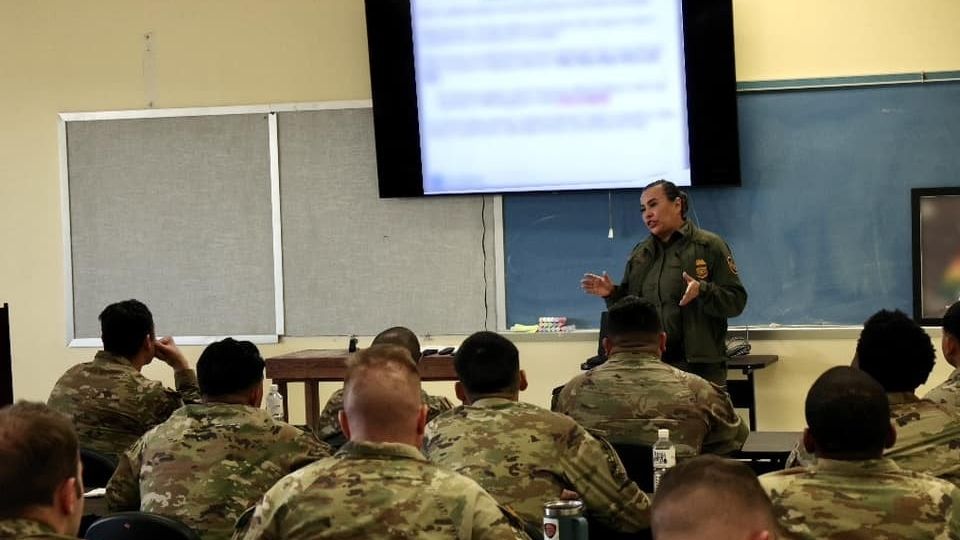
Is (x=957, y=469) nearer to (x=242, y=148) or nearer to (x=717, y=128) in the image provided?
(x=717, y=128)

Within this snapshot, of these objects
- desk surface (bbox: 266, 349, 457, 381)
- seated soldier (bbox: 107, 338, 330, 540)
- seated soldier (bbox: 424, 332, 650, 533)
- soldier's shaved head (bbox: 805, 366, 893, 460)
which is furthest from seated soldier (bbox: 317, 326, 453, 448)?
desk surface (bbox: 266, 349, 457, 381)

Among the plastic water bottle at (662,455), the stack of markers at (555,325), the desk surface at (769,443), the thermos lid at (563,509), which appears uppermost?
the stack of markers at (555,325)

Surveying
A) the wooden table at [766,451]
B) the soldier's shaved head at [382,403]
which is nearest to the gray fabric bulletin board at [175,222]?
the wooden table at [766,451]

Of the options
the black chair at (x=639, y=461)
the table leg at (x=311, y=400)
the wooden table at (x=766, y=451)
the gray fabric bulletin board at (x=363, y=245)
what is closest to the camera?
the black chair at (x=639, y=461)

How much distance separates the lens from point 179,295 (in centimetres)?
756

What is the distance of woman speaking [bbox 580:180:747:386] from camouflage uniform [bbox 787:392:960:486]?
101 inches

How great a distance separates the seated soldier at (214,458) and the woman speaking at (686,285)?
100 inches

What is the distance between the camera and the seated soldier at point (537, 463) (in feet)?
10.3

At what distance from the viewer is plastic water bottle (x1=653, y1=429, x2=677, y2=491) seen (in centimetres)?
338

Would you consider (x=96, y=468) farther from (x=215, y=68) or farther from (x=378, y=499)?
(x=215, y=68)

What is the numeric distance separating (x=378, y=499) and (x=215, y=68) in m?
5.64

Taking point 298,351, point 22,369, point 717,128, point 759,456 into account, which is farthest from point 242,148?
point 759,456

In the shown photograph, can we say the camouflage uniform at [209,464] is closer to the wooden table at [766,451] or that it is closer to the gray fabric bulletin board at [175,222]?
the wooden table at [766,451]

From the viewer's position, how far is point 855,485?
8.00ft
